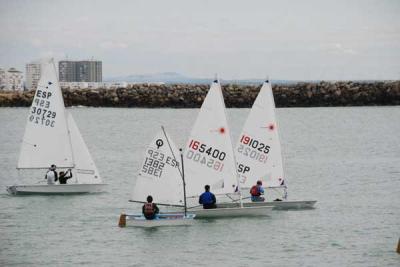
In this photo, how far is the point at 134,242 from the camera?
32094mm

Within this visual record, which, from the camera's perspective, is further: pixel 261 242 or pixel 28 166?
pixel 28 166

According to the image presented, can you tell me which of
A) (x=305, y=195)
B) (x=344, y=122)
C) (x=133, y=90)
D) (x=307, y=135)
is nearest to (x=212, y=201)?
(x=305, y=195)

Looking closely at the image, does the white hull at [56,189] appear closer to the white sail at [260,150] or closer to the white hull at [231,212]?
the white sail at [260,150]

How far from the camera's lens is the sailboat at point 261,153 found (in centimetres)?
3681

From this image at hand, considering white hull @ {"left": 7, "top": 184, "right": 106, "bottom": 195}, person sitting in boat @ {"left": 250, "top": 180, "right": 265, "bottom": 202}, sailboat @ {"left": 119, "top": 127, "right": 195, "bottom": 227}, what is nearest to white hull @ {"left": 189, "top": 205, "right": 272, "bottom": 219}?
sailboat @ {"left": 119, "top": 127, "right": 195, "bottom": 227}

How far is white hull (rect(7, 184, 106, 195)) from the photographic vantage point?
40500 mm

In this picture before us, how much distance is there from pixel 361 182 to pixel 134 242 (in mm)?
19654

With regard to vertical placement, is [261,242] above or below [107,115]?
below

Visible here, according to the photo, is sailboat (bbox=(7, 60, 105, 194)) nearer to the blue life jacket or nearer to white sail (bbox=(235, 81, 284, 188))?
white sail (bbox=(235, 81, 284, 188))

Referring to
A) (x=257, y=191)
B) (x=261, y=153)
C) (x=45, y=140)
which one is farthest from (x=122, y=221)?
A: (x=45, y=140)

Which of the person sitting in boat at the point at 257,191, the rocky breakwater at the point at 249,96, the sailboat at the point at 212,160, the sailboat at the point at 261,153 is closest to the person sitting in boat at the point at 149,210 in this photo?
the sailboat at the point at 212,160

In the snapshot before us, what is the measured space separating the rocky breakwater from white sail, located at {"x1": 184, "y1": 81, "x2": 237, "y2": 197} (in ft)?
303

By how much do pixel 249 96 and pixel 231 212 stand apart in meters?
95.5

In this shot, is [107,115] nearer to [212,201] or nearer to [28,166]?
[28,166]
